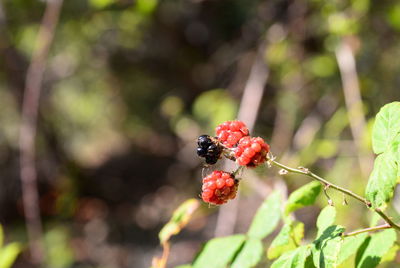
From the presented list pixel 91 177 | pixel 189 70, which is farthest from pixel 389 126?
pixel 91 177

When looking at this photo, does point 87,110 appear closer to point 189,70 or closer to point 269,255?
point 189,70

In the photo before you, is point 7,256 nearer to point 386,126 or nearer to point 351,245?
point 351,245

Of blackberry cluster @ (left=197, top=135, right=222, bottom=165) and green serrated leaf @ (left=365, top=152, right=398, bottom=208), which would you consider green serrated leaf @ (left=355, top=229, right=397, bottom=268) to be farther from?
blackberry cluster @ (left=197, top=135, right=222, bottom=165)

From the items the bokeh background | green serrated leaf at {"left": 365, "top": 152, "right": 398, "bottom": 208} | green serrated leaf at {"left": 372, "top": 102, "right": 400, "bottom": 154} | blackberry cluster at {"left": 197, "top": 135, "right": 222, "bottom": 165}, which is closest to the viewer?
green serrated leaf at {"left": 365, "top": 152, "right": 398, "bottom": 208}

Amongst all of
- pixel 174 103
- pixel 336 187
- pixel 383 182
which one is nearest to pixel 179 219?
A: pixel 336 187

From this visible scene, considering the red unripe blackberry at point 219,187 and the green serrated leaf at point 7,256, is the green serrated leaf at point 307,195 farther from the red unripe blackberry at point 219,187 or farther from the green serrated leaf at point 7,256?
the green serrated leaf at point 7,256

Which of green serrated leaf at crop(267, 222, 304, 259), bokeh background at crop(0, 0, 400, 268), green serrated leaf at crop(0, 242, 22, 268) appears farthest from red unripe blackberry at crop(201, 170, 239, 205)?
bokeh background at crop(0, 0, 400, 268)

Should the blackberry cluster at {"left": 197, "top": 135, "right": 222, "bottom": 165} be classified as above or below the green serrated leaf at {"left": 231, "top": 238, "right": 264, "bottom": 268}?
above
